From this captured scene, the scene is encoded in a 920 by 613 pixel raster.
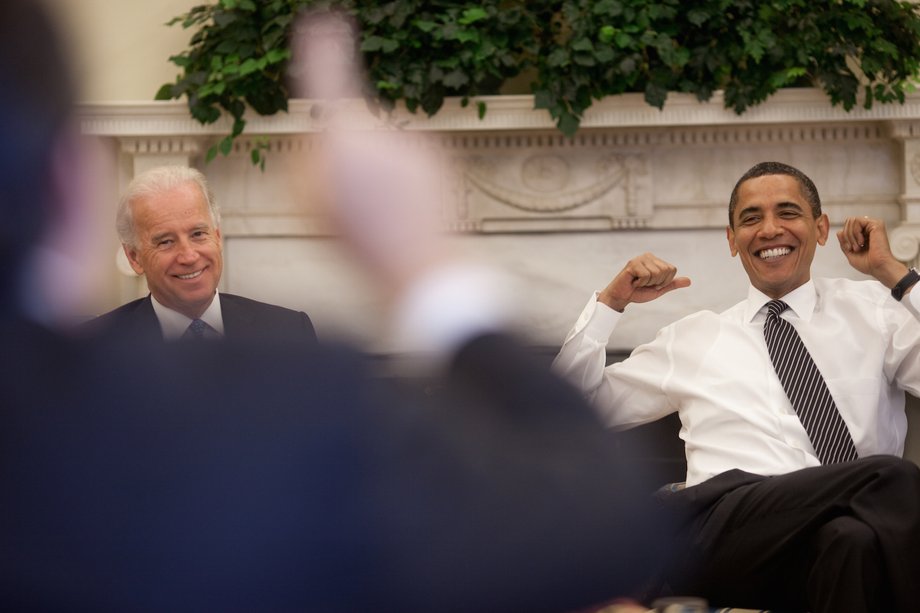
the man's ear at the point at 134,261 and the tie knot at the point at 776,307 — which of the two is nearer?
the man's ear at the point at 134,261

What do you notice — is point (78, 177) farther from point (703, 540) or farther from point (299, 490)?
point (703, 540)

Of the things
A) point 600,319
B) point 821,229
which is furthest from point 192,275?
point 821,229

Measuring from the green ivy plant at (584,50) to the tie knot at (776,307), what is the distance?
1267 mm

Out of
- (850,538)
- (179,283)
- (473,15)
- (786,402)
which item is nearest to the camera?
(179,283)

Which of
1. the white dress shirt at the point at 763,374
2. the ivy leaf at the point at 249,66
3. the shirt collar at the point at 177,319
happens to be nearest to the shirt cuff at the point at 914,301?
the white dress shirt at the point at 763,374

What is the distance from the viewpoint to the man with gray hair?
38cm

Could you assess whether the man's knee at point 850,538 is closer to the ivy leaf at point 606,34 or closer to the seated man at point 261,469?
the seated man at point 261,469

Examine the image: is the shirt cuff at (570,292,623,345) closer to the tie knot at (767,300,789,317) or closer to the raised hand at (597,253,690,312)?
the raised hand at (597,253,690,312)

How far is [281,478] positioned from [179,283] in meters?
0.21

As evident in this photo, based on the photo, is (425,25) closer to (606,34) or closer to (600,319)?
(606,34)

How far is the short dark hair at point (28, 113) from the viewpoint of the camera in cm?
33

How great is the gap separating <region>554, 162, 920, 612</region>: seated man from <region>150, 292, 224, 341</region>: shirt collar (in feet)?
3.75

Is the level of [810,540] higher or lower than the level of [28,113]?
lower

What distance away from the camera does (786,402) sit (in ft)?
6.23
